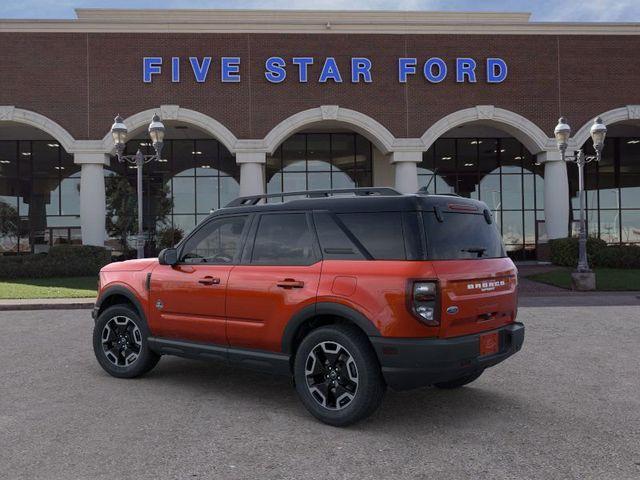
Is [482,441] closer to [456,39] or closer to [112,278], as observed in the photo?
[112,278]

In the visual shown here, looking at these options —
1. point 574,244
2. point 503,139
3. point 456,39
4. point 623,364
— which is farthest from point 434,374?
point 503,139

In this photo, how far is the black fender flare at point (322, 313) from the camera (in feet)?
14.4

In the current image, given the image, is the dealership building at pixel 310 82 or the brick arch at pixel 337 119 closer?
the dealership building at pixel 310 82

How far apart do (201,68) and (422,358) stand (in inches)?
819

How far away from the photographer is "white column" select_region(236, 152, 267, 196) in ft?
73.4

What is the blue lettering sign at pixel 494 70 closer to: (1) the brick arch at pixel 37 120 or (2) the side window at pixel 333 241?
(1) the brick arch at pixel 37 120

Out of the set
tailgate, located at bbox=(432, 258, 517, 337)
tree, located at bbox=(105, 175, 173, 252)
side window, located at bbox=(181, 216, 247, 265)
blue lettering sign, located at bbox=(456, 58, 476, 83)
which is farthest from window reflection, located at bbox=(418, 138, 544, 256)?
tailgate, located at bbox=(432, 258, 517, 337)

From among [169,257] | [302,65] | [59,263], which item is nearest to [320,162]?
[302,65]

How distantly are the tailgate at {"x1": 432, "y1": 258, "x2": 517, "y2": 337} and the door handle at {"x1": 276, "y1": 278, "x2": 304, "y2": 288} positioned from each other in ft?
4.09

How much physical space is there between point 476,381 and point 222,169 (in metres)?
23.8

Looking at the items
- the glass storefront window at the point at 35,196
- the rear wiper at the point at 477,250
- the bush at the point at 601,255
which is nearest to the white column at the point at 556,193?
the bush at the point at 601,255

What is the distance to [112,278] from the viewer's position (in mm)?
6398

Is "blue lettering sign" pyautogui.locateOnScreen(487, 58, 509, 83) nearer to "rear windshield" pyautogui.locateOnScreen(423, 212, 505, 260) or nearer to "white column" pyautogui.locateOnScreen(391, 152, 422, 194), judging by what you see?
"white column" pyautogui.locateOnScreen(391, 152, 422, 194)

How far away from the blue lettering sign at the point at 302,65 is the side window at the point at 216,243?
1819 cm
